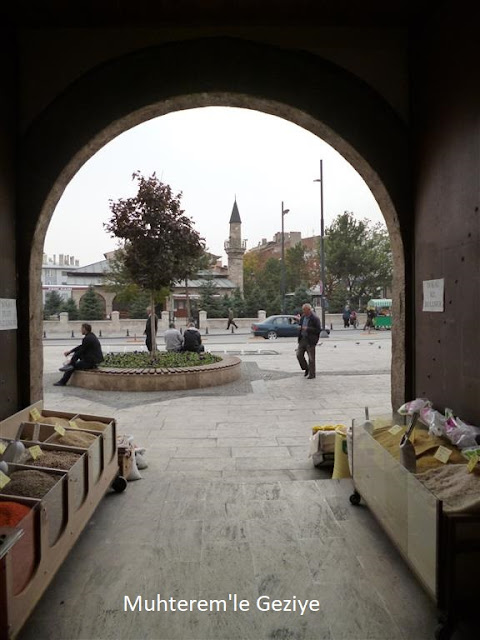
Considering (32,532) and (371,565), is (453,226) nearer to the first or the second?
(371,565)

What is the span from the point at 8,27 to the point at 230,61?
1.89 metres

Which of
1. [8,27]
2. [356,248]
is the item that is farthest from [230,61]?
[356,248]


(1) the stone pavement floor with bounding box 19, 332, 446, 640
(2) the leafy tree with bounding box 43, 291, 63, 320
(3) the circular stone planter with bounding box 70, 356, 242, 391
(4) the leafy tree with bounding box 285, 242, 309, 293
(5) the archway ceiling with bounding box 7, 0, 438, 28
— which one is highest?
(4) the leafy tree with bounding box 285, 242, 309, 293

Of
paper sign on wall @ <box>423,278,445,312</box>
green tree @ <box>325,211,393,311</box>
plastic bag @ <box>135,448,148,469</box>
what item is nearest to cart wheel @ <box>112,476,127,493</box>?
plastic bag @ <box>135,448,148,469</box>

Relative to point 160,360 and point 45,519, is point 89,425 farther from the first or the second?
point 160,360

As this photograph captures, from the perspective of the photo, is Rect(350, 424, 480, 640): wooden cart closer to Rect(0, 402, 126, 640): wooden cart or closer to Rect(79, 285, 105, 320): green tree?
Rect(0, 402, 126, 640): wooden cart

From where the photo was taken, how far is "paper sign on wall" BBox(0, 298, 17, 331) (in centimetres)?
407

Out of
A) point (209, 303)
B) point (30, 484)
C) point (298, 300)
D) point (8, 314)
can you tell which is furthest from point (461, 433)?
point (298, 300)

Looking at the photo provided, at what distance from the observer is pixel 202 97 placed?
15.4 feet

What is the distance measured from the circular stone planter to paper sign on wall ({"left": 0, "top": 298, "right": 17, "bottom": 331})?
522cm

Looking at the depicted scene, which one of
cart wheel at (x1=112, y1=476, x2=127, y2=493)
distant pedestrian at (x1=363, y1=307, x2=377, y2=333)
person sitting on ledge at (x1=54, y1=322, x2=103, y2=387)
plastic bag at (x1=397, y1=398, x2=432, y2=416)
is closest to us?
plastic bag at (x1=397, y1=398, x2=432, y2=416)

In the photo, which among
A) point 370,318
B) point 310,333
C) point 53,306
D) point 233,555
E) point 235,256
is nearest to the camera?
point 233,555

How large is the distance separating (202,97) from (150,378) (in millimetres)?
5859

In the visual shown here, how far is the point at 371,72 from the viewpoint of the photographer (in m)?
4.57
